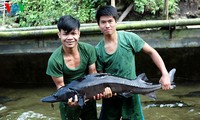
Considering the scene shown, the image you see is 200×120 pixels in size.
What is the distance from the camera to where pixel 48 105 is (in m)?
5.72

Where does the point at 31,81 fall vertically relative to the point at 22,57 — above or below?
below

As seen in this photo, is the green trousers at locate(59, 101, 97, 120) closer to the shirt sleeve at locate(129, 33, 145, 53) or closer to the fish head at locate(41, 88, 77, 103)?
the fish head at locate(41, 88, 77, 103)

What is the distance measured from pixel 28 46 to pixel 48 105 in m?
1.13

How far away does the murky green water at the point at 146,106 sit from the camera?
504cm

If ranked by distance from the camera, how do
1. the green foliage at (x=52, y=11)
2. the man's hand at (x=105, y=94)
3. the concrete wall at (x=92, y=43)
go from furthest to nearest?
the green foliage at (x=52, y=11) < the concrete wall at (x=92, y=43) < the man's hand at (x=105, y=94)

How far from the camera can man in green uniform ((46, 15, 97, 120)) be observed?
2.91 meters

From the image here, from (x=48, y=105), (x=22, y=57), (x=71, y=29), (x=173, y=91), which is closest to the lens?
(x=71, y=29)

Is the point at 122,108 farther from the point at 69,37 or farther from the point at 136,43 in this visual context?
the point at 69,37

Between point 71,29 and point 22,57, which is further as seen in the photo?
point 22,57

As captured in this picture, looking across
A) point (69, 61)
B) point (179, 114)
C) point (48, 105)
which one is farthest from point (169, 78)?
point (48, 105)

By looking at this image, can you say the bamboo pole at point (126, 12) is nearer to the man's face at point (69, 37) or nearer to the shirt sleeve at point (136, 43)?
the shirt sleeve at point (136, 43)

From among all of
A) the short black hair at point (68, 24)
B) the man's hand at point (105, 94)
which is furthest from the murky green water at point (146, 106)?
the short black hair at point (68, 24)

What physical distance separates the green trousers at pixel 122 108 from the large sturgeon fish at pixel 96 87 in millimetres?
134

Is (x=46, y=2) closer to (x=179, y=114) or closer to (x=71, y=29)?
(x=179, y=114)
